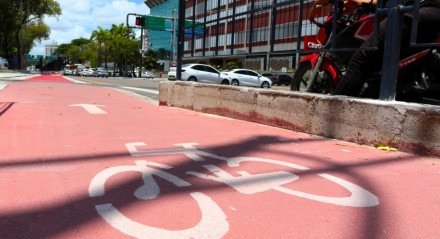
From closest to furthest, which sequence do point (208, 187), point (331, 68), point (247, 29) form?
point (208, 187) → point (331, 68) → point (247, 29)

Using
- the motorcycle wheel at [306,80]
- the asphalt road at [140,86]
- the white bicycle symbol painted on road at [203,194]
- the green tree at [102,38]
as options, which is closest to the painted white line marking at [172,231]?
the white bicycle symbol painted on road at [203,194]

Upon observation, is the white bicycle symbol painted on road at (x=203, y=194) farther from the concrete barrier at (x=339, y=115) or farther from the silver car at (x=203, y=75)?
the silver car at (x=203, y=75)

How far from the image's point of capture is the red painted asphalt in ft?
9.83

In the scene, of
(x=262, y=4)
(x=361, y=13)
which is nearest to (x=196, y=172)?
(x=361, y=13)

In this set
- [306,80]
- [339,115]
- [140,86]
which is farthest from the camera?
[140,86]

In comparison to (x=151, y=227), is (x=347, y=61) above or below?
above

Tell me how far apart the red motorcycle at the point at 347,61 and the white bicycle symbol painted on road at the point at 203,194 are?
2324 mm

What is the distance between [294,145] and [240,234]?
3070mm

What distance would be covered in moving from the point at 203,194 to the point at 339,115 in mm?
3070

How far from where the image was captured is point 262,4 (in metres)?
8.12

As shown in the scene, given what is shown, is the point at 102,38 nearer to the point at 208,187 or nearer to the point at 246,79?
the point at 246,79

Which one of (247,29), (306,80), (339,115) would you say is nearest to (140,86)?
(247,29)

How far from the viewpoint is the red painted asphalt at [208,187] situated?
300 cm

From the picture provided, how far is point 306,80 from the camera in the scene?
8.30 m
